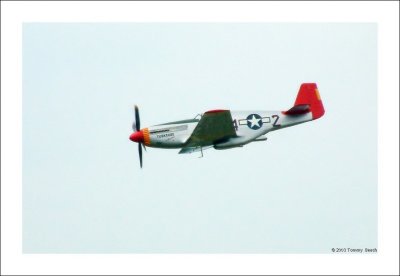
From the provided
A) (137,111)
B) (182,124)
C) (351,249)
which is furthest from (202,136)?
(351,249)

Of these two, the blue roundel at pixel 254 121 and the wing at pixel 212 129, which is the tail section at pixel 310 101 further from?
the wing at pixel 212 129

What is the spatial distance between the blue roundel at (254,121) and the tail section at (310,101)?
1.01 m

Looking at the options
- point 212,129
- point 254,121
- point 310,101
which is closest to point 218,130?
point 212,129

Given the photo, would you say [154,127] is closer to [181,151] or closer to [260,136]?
[181,151]

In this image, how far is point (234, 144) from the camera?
68.6 feet

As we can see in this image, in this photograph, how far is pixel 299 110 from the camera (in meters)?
21.6

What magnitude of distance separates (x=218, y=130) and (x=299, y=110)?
2.29 metres

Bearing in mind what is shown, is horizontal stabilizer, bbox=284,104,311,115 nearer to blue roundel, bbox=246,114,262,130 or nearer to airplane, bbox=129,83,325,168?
airplane, bbox=129,83,325,168

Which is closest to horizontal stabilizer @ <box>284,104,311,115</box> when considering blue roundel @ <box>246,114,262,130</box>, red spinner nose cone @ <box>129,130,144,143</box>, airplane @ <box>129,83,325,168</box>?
airplane @ <box>129,83,325,168</box>

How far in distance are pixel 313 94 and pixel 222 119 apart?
10.1 ft

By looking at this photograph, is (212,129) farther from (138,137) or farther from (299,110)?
(299,110)

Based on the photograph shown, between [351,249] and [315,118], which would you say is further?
[315,118]

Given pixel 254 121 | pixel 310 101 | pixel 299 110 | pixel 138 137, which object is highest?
pixel 310 101

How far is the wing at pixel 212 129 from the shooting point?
2000 centimetres
